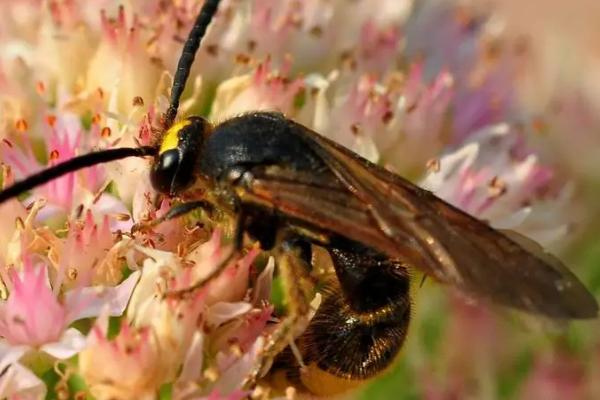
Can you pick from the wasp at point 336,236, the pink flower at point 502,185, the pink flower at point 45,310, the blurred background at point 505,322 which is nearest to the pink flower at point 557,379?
the blurred background at point 505,322

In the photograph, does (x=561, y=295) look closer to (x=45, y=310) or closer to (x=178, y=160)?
(x=178, y=160)

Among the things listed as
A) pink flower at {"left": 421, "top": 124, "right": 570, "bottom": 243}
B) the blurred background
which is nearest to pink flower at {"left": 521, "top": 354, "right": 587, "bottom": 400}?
the blurred background

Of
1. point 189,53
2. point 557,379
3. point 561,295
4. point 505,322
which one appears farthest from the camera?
point 557,379

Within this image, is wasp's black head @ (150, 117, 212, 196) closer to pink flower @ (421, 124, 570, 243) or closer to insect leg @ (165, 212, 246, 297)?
insect leg @ (165, 212, 246, 297)

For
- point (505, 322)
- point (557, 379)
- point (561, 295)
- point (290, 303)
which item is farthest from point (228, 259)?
point (557, 379)

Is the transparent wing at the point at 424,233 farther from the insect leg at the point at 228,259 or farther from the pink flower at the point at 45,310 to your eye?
the pink flower at the point at 45,310

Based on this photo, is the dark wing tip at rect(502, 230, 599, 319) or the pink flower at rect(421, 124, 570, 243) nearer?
the dark wing tip at rect(502, 230, 599, 319)

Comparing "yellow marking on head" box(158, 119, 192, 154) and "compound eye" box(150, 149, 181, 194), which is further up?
"yellow marking on head" box(158, 119, 192, 154)
